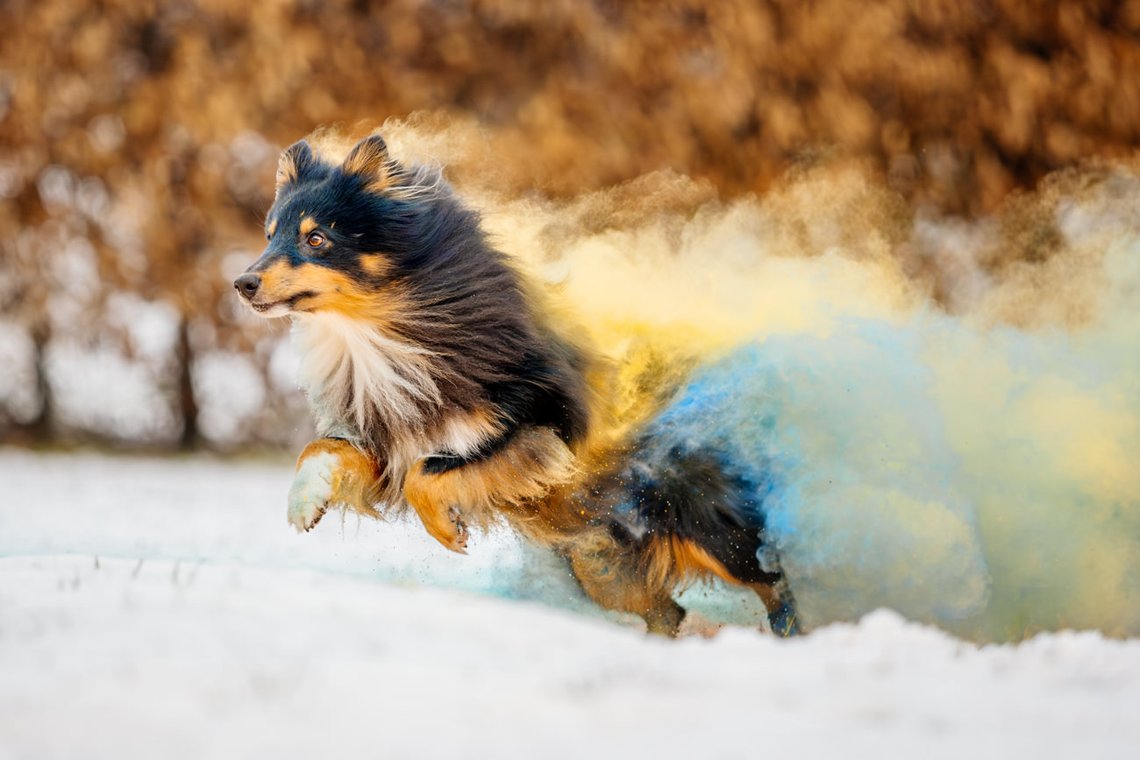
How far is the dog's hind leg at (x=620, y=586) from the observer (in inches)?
110

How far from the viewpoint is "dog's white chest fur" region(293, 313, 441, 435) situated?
8.87 feet

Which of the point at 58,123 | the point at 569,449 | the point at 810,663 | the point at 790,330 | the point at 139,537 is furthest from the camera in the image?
the point at 58,123

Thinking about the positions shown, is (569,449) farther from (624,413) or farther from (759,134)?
(759,134)

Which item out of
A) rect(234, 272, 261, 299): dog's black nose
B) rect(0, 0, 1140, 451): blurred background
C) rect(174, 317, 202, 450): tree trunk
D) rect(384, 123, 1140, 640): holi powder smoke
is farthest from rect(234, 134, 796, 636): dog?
rect(174, 317, 202, 450): tree trunk

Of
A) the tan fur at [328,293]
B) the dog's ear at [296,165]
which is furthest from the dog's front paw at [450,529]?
the dog's ear at [296,165]

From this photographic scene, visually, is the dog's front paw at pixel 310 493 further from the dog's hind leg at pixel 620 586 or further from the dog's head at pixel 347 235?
the dog's hind leg at pixel 620 586

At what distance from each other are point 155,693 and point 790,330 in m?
1.74

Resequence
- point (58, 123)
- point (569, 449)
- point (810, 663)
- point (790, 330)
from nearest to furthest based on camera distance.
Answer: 1. point (810, 663)
2. point (569, 449)
3. point (790, 330)
4. point (58, 123)

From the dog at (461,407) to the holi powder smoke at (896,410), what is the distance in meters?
0.13

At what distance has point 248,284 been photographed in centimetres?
250

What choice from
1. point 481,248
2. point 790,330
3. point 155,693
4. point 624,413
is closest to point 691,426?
point 624,413

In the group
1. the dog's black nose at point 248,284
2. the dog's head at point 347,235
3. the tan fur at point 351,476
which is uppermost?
the dog's head at point 347,235

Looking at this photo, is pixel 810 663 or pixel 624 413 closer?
pixel 810 663

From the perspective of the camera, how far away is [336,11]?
263 inches
